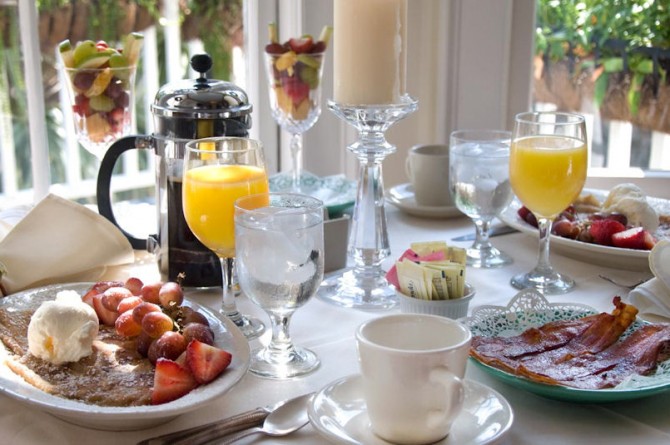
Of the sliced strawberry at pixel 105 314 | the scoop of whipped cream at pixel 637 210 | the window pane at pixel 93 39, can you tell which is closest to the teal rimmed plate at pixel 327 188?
the scoop of whipped cream at pixel 637 210

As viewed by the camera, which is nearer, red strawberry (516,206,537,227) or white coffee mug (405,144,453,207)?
red strawberry (516,206,537,227)

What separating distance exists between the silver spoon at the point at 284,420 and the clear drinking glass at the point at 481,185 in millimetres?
558

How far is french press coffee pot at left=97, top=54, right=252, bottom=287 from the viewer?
46.1 inches

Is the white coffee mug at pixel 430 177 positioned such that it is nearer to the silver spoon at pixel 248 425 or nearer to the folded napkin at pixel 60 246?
the folded napkin at pixel 60 246

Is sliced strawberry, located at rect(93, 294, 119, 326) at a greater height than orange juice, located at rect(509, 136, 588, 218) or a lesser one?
lesser

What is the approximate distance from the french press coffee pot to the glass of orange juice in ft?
1.31

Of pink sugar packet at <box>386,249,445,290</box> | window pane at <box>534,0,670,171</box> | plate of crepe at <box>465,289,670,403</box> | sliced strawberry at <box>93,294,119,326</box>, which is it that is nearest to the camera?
plate of crepe at <box>465,289,670,403</box>

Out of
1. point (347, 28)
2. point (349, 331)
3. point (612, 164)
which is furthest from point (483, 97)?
point (349, 331)

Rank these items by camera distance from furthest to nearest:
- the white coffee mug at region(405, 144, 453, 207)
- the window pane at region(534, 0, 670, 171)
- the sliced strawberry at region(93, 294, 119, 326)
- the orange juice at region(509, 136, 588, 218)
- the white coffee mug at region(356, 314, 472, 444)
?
the window pane at region(534, 0, 670, 171) < the white coffee mug at region(405, 144, 453, 207) < the orange juice at region(509, 136, 588, 218) < the sliced strawberry at region(93, 294, 119, 326) < the white coffee mug at region(356, 314, 472, 444)

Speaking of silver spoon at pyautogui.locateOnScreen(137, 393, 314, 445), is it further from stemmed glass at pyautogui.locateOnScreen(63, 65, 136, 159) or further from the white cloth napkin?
stemmed glass at pyautogui.locateOnScreen(63, 65, 136, 159)

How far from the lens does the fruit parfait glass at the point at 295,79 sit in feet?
5.43

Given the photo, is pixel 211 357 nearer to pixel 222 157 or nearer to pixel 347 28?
pixel 222 157

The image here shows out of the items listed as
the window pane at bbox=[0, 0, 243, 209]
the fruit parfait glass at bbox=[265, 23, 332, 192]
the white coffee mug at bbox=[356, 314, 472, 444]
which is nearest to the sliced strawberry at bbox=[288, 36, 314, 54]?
the fruit parfait glass at bbox=[265, 23, 332, 192]

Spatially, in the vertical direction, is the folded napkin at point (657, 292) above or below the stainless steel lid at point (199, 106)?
below
